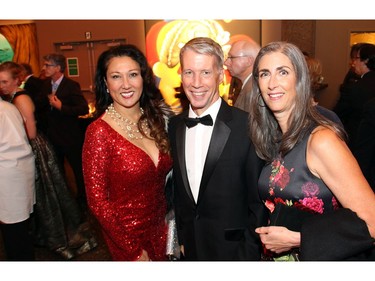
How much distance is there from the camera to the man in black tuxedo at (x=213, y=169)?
66.7 inches

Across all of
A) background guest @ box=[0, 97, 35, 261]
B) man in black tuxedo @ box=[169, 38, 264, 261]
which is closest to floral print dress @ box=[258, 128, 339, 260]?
man in black tuxedo @ box=[169, 38, 264, 261]

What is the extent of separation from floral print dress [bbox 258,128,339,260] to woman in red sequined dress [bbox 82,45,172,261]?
24.7 inches

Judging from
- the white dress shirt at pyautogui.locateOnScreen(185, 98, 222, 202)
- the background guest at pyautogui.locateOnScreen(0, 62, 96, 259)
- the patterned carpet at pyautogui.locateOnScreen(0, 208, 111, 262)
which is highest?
the white dress shirt at pyautogui.locateOnScreen(185, 98, 222, 202)

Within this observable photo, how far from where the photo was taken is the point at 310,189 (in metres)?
1.44

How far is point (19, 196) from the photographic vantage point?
258 centimetres

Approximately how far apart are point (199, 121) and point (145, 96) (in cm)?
47

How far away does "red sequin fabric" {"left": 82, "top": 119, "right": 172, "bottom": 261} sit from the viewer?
71.0 inches

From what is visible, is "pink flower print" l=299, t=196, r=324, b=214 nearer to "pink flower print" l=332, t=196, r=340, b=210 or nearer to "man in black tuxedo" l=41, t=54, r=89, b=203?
"pink flower print" l=332, t=196, r=340, b=210

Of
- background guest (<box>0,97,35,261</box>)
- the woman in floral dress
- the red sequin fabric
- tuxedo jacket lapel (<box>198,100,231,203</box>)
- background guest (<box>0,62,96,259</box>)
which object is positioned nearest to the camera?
the woman in floral dress

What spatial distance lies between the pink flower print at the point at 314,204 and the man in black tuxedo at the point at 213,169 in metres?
0.26

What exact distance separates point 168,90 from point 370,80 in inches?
149

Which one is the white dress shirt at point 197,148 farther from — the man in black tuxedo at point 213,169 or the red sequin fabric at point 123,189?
the red sequin fabric at point 123,189

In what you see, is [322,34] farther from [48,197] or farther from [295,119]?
[295,119]
